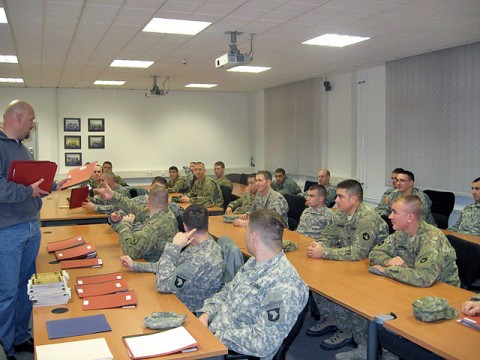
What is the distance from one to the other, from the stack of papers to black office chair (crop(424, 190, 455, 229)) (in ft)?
17.1

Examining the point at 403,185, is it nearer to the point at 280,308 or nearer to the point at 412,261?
the point at 412,261

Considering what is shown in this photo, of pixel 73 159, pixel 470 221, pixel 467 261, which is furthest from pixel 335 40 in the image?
pixel 73 159

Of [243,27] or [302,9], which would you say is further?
[243,27]

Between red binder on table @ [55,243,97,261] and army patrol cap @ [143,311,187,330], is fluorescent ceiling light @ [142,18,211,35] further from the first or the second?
army patrol cap @ [143,311,187,330]

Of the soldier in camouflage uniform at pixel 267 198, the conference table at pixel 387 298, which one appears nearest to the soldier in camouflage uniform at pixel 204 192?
the soldier in camouflage uniform at pixel 267 198

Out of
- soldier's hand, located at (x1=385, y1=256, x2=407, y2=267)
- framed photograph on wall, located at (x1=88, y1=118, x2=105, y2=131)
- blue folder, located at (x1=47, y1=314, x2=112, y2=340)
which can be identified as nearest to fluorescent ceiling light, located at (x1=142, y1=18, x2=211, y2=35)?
soldier's hand, located at (x1=385, y1=256, x2=407, y2=267)

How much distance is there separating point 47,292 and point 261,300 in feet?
4.12

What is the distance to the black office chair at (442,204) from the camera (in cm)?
671

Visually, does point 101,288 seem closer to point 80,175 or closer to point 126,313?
point 126,313

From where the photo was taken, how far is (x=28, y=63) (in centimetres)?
804

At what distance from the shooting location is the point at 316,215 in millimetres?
5332

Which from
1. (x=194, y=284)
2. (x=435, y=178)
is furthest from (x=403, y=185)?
(x=194, y=284)

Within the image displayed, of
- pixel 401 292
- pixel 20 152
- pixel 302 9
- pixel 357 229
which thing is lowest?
pixel 401 292

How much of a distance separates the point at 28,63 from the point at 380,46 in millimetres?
5517
